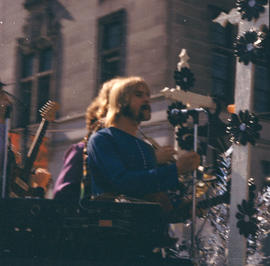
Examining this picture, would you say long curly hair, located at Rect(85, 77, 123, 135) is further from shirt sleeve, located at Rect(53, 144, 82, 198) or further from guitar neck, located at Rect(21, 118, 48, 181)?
guitar neck, located at Rect(21, 118, 48, 181)

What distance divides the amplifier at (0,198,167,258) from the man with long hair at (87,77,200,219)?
0.43 ft

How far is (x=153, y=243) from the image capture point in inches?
99.3

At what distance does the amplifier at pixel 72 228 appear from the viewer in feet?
8.09

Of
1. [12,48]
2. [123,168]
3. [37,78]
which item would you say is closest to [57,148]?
[37,78]

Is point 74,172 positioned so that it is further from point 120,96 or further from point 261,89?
point 261,89

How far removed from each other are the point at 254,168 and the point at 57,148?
5.45ft

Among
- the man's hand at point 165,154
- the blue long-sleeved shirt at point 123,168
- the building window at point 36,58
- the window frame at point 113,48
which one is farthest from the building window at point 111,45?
the blue long-sleeved shirt at point 123,168

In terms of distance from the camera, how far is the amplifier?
2465 mm

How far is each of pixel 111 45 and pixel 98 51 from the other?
0.10 metres

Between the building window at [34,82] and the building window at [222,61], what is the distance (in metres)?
0.97

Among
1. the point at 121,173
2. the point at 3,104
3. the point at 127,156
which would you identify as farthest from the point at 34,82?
the point at 121,173

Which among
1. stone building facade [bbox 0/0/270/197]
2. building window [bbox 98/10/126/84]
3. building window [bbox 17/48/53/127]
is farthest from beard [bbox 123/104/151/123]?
building window [bbox 98/10/126/84]

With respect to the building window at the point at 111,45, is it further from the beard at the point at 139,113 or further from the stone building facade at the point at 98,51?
the beard at the point at 139,113

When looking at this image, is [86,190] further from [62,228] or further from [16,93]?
[16,93]
